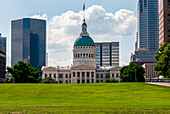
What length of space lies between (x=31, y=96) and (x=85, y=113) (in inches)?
1330

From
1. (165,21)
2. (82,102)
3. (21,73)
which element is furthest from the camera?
(165,21)

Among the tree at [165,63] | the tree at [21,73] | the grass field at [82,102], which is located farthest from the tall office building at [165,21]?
the grass field at [82,102]

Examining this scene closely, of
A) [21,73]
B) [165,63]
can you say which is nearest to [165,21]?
[21,73]

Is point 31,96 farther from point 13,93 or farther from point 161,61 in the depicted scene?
point 161,61

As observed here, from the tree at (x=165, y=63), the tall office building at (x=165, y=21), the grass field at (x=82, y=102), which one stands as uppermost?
the tall office building at (x=165, y=21)

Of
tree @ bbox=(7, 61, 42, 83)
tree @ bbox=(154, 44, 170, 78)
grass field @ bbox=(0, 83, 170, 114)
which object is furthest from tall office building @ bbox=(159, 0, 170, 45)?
grass field @ bbox=(0, 83, 170, 114)

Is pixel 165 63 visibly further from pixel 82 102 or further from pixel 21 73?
pixel 21 73

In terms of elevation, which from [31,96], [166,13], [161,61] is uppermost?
[166,13]

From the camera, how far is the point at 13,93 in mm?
75688

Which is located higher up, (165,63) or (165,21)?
(165,21)

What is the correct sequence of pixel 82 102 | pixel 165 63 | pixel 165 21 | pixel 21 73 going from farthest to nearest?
pixel 165 21, pixel 21 73, pixel 165 63, pixel 82 102

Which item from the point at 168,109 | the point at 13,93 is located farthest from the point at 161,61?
the point at 168,109

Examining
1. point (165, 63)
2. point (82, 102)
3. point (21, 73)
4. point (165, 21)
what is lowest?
point (82, 102)

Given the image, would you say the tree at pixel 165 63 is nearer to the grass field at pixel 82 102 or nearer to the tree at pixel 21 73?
the grass field at pixel 82 102
